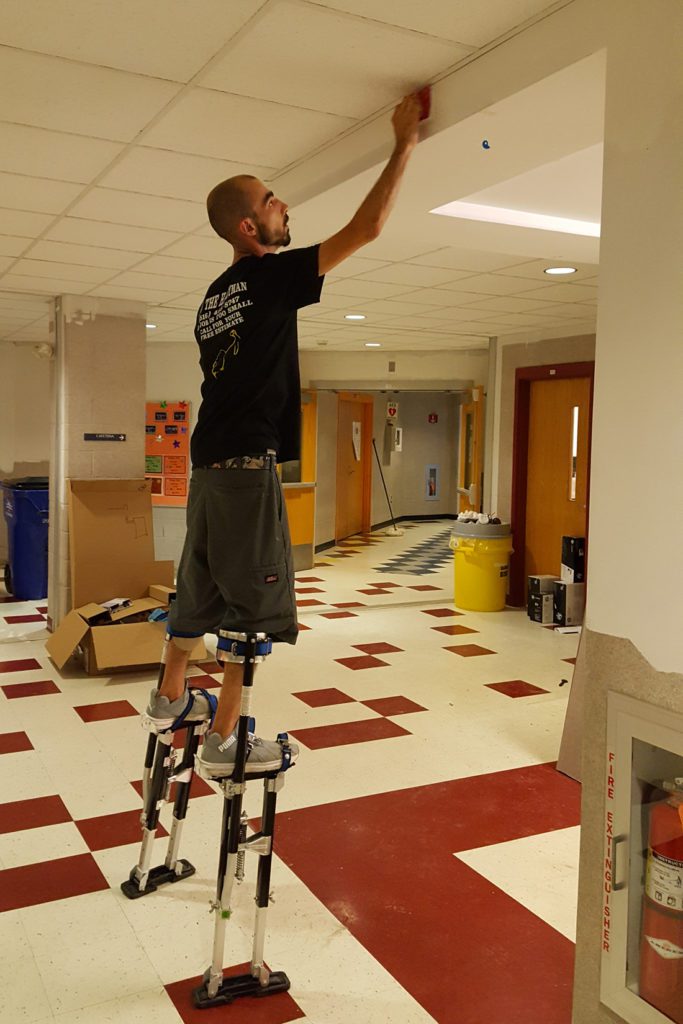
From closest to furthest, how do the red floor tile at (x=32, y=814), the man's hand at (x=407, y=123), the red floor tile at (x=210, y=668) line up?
1. the man's hand at (x=407, y=123)
2. the red floor tile at (x=32, y=814)
3. the red floor tile at (x=210, y=668)

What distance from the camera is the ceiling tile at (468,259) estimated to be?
4355mm

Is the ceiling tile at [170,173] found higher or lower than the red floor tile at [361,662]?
higher

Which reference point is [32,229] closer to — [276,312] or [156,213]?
[156,213]

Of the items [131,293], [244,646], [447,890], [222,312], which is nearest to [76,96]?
[222,312]

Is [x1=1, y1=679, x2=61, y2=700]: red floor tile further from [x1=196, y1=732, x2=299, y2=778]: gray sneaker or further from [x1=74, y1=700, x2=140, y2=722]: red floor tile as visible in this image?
[x1=196, y1=732, x2=299, y2=778]: gray sneaker

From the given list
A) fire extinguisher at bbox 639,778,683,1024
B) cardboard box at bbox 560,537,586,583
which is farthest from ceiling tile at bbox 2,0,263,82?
cardboard box at bbox 560,537,586,583

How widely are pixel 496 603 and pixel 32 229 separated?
470cm

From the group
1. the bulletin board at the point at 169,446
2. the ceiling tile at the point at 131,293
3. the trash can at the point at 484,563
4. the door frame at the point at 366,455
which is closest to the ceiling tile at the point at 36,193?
the ceiling tile at the point at 131,293

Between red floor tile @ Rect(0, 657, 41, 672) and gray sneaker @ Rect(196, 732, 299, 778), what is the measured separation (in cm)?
341

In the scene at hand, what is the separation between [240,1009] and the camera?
206cm

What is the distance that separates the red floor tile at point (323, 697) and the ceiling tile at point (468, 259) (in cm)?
236

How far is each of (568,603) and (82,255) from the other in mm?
4308

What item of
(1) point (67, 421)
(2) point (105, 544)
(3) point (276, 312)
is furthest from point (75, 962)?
(1) point (67, 421)

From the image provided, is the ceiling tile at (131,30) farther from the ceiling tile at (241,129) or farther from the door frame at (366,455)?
the door frame at (366,455)
